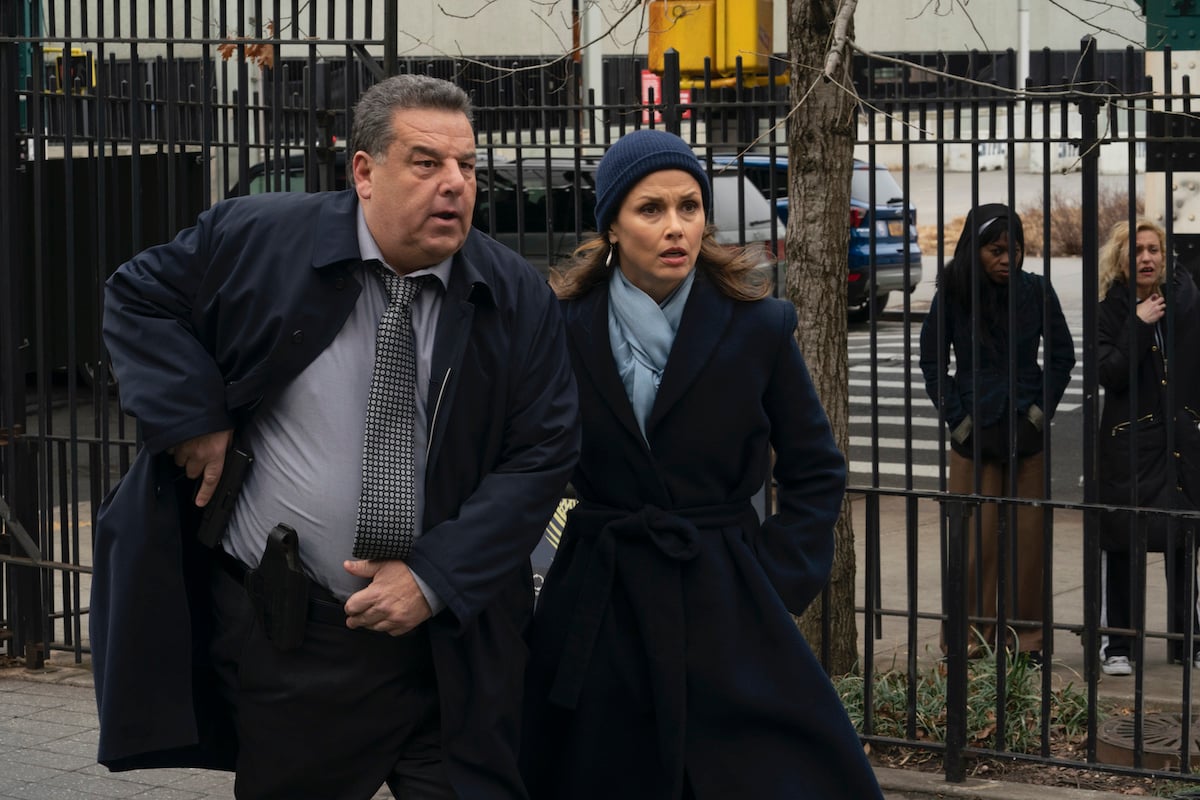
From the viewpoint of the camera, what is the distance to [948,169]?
120 feet

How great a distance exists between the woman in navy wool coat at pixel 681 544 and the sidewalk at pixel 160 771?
6.12 ft

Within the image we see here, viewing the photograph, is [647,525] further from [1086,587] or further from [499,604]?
[1086,587]

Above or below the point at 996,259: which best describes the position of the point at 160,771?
below

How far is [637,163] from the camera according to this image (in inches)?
137

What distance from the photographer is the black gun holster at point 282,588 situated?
10.4 ft

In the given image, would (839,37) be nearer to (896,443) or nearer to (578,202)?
(578,202)

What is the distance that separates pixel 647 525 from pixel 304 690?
0.75 metres

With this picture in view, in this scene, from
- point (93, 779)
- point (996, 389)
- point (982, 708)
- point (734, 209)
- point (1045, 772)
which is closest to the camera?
point (93, 779)

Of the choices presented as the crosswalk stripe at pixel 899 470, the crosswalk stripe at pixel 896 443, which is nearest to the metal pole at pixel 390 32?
the crosswalk stripe at pixel 899 470

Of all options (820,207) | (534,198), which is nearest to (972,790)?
(820,207)

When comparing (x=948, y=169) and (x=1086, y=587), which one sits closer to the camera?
(x=1086, y=587)

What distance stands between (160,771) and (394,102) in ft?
9.86

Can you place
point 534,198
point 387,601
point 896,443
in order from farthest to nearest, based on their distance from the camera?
point 896,443 → point 534,198 → point 387,601

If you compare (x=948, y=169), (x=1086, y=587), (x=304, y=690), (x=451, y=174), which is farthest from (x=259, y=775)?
(x=948, y=169)
